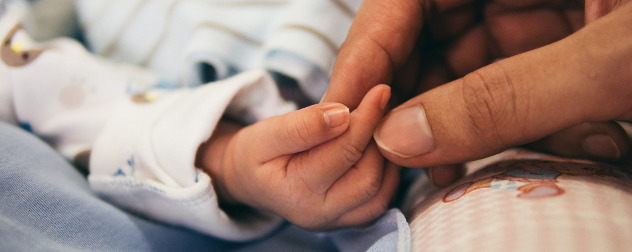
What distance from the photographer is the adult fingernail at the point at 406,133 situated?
45 centimetres

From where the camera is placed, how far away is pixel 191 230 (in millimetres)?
618

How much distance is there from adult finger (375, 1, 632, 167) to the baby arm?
0.11 ft

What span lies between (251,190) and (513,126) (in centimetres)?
34

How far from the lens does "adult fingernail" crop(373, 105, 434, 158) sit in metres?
0.45

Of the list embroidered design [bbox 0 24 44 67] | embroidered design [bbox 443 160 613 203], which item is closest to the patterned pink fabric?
embroidered design [bbox 443 160 613 203]

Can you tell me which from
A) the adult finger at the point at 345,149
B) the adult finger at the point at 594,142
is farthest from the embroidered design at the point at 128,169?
the adult finger at the point at 594,142

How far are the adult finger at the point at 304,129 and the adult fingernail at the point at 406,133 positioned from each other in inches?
2.0

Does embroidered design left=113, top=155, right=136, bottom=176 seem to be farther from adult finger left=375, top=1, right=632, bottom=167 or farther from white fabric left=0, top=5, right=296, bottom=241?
adult finger left=375, top=1, right=632, bottom=167

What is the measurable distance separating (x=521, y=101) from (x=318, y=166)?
23 centimetres

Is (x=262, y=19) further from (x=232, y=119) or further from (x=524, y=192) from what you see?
(x=524, y=192)

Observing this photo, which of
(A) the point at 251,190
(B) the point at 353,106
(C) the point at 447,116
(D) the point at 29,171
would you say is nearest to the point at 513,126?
(C) the point at 447,116

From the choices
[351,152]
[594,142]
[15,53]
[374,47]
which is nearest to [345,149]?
[351,152]

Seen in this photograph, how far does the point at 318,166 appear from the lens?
0.48 metres

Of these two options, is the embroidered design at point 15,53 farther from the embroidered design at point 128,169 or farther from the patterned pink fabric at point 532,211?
the patterned pink fabric at point 532,211
